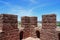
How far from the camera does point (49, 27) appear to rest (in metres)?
9.53

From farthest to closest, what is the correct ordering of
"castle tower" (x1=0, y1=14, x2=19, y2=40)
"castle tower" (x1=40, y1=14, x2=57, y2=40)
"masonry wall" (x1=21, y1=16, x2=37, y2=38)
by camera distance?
"masonry wall" (x1=21, y1=16, x2=37, y2=38) < "castle tower" (x1=40, y1=14, x2=57, y2=40) < "castle tower" (x1=0, y1=14, x2=19, y2=40)

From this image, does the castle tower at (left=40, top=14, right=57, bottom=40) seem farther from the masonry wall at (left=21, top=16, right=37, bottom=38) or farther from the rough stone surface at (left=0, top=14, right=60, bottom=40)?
the masonry wall at (left=21, top=16, right=37, bottom=38)

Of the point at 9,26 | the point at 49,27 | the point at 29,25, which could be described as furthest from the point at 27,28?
the point at 9,26

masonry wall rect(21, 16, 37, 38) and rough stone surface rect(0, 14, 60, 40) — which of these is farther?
masonry wall rect(21, 16, 37, 38)

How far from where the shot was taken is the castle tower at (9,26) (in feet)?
27.0

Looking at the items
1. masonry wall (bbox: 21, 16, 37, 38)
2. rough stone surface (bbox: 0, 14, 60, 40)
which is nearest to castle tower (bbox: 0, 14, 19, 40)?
rough stone surface (bbox: 0, 14, 60, 40)

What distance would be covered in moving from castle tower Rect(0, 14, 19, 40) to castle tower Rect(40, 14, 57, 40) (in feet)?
9.08

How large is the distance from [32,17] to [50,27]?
3.11 metres

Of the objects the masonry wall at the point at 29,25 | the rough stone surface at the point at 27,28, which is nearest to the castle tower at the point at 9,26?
the rough stone surface at the point at 27,28

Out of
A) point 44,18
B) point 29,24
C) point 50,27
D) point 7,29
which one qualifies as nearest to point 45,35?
point 50,27

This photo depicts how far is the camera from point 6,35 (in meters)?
8.28

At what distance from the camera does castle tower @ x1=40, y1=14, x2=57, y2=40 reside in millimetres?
9289

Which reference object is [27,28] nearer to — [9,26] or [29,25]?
[29,25]

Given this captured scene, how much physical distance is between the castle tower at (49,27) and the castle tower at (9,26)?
2.77 metres
